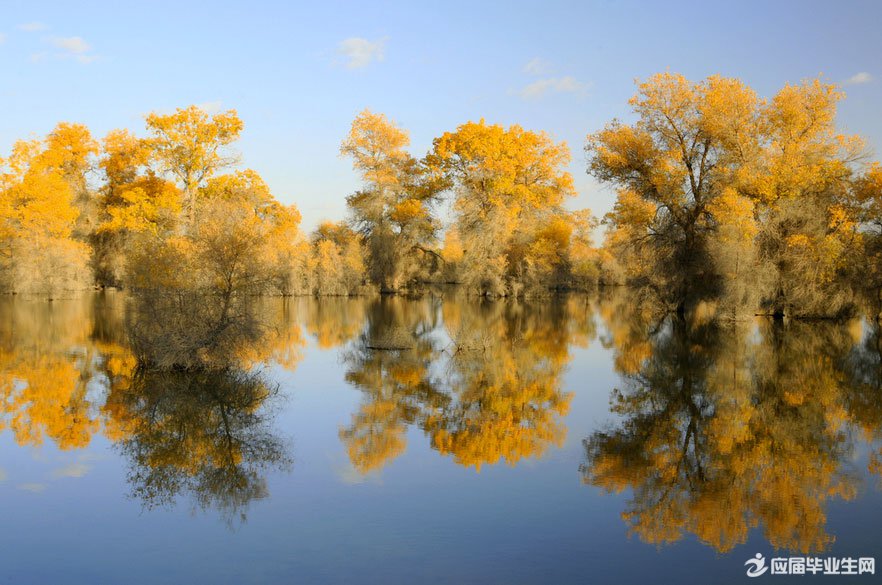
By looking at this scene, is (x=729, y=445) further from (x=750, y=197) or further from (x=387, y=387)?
(x=750, y=197)

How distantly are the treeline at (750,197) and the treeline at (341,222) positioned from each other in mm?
14255

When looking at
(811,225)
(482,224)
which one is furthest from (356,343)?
(482,224)

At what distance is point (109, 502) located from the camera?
815 cm

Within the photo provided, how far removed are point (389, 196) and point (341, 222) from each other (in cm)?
496

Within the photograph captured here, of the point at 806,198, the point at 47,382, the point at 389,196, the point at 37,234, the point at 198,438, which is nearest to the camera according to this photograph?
the point at 198,438

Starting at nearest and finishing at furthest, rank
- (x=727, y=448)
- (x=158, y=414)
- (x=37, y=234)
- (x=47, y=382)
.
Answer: (x=727, y=448), (x=158, y=414), (x=47, y=382), (x=37, y=234)

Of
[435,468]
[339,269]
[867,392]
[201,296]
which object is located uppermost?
[339,269]

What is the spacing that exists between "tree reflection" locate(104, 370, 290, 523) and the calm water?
0.05 m

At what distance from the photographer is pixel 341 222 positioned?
5181 cm

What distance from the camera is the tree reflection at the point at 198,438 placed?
336 inches

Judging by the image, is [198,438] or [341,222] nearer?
[198,438]

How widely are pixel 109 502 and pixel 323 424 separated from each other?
164 inches

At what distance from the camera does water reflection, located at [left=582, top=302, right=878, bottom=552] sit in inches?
293

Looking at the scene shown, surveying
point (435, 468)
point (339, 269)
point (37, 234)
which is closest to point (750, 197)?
point (435, 468)
